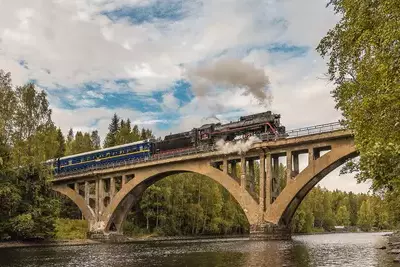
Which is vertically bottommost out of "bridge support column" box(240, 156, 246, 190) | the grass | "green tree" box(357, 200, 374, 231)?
"green tree" box(357, 200, 374, 231)

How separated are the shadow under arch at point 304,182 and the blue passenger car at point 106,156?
2407 cm

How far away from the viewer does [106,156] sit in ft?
233

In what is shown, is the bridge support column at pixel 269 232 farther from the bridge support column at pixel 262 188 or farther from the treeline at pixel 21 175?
the treeline at pixel 21 175

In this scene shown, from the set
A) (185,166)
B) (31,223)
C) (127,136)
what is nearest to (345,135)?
(185,166)

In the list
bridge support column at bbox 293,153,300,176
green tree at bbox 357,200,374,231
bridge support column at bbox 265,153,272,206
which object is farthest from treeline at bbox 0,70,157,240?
green tree at bbox 357,200,374,231

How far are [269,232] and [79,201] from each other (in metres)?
37.6

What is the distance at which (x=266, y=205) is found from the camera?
160 ft

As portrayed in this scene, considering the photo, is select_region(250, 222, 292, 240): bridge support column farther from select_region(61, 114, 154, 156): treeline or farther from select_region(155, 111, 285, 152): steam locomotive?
select_region(61, 114, 154, 156): treeline

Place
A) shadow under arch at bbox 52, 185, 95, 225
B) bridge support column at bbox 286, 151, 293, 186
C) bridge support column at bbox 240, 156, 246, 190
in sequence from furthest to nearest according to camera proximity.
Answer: shadow under arch at bbox 52, 185, 95, 225
bridge support column at bbox 240, 156, 246, 190
bridge support column at bbox 286, 151, 293, 186

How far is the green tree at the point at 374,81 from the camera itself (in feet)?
43.8

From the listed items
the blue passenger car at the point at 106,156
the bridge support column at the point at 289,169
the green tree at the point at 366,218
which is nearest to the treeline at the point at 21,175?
the blue passenger car at the point at 106,156

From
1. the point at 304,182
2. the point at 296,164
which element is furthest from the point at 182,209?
the point at 304,182

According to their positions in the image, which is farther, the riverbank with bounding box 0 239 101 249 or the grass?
the grass

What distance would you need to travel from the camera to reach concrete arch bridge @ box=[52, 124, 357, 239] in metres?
44.3
